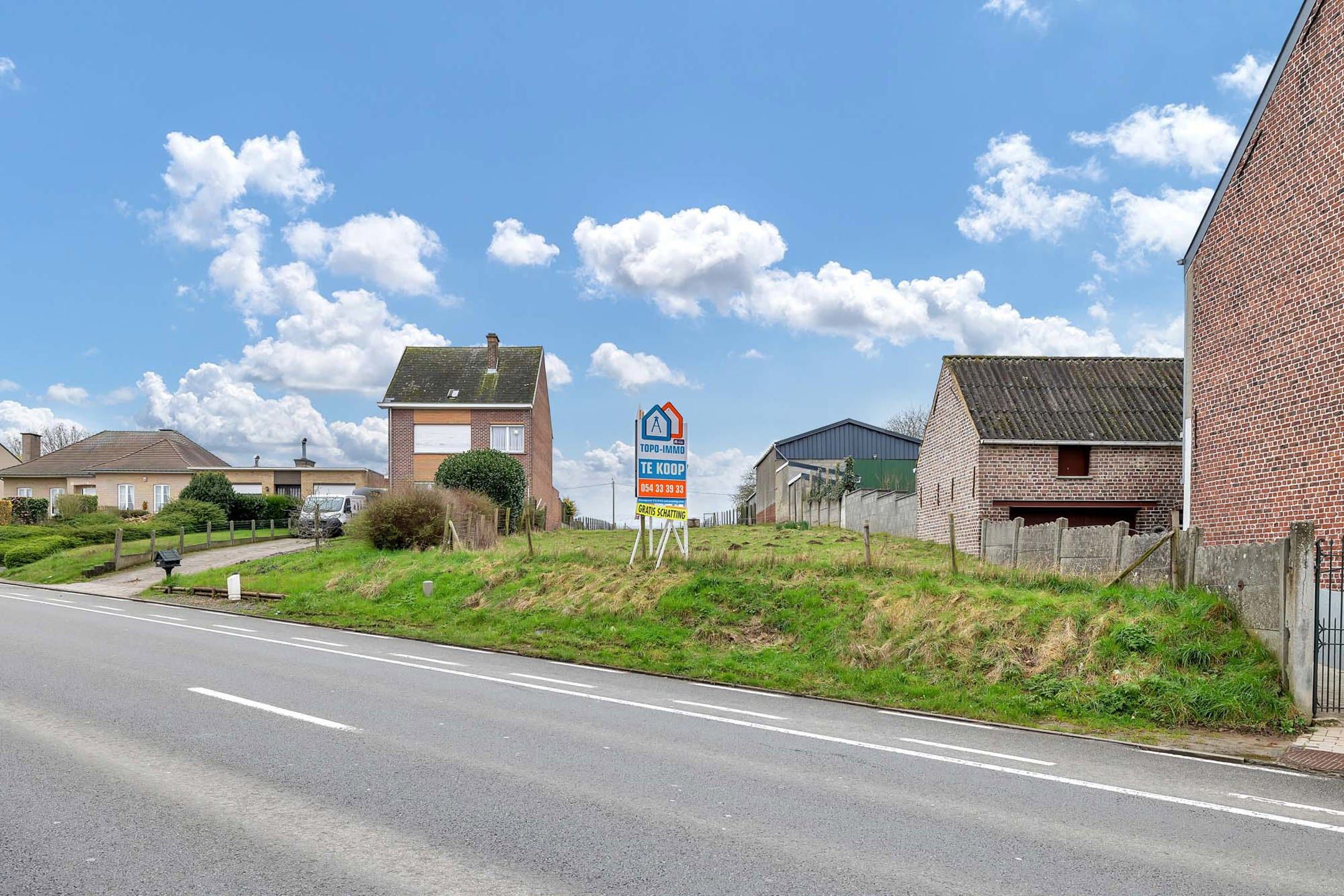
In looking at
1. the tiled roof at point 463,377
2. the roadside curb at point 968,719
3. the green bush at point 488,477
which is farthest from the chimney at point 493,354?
the roadside curb at point 968,719

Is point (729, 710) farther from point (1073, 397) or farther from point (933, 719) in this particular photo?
point (1073, 397)

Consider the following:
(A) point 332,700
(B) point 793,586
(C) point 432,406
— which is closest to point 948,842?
(A) point 332,700

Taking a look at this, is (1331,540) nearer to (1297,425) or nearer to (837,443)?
(1297,425)

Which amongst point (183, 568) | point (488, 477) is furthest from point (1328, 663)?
point (183, 568)

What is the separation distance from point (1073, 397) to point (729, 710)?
2180 cm

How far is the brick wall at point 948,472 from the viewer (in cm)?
2755

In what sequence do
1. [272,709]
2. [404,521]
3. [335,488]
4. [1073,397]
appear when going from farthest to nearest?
[335,488], [1073,397], [404,521], [272,709]

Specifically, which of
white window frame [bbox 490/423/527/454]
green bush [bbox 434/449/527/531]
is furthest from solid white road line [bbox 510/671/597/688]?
white window frame [bbox 490/423/527/454]

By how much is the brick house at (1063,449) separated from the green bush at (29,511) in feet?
176

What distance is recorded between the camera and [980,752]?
8867 mm

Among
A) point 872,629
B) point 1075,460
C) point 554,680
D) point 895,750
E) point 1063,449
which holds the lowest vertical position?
point 554,680

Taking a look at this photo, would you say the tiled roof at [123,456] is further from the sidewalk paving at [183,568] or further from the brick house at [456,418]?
the sidewalk paving at [183,568]

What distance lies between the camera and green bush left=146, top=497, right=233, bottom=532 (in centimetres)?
4600

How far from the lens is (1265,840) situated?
6297mm
